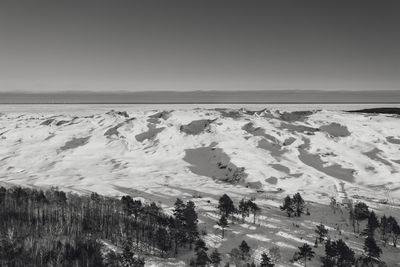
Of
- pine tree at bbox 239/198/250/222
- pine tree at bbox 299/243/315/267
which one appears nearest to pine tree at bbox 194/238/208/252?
pine tree at bbox 239/198/250/222

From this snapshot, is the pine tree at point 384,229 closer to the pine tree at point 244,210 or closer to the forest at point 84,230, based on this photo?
the pine tree at point 244,210

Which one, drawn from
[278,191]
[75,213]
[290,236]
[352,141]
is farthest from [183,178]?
[352,141]

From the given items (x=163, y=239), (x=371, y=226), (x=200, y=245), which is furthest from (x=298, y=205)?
(x=163, y=239)

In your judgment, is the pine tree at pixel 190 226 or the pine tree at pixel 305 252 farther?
the pine tree at pixel 190 226

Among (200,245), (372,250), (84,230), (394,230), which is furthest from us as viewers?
(84,230)

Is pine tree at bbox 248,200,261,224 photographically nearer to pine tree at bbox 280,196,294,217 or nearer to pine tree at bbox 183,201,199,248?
pine tree at bbox 280,196,294,217

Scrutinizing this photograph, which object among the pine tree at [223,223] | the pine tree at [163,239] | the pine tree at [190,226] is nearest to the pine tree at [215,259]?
the pine tree at [190,226]

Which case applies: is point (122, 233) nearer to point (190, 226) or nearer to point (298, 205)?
point (190, 226)

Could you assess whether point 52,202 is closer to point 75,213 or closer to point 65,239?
point 75,213
